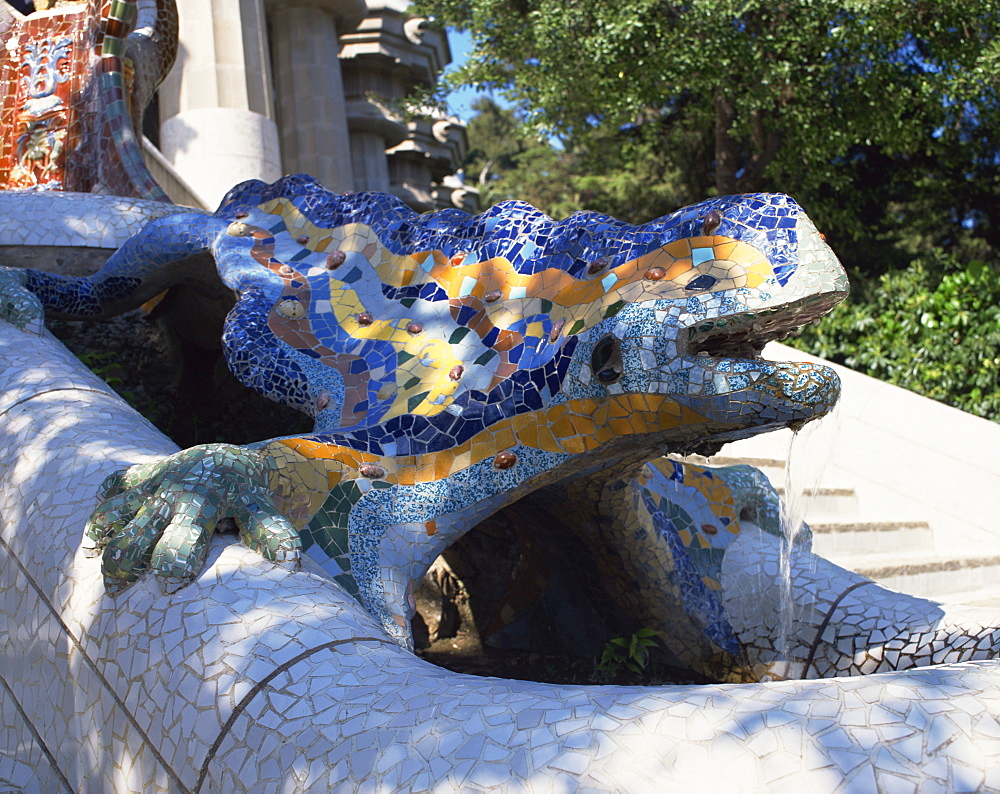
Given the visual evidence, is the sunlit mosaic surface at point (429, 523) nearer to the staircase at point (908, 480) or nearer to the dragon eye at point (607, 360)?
the dragon eye at point (607, 360)

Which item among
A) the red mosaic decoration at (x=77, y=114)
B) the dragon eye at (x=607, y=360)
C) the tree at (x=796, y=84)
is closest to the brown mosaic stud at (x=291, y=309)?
the dragon eye at (x=607, y=360)

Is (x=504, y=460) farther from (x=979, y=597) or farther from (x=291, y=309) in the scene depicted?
(x=979, y=597)

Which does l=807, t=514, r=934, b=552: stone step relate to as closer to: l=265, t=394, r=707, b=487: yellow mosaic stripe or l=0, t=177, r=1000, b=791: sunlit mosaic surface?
l=0, t=177, r=1000, b=791: sunlit mosaic surface

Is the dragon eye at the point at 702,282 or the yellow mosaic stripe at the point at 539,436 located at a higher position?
the dragon eye at the point at 702,282

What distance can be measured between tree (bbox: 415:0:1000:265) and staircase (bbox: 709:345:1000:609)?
502cm

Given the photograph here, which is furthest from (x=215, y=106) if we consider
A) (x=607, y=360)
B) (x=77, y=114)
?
(x=607, y=360)

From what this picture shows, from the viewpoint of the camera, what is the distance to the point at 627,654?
11.0 ft

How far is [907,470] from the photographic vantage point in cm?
645

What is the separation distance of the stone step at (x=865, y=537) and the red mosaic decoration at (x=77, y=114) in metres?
4.26

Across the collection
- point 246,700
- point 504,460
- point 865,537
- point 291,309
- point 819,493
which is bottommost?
point 865,537

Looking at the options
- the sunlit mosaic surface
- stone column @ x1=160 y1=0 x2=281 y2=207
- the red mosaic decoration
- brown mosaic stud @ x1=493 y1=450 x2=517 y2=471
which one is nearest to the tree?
stone column @ x1=160 y1=0 x2=281 y2=207

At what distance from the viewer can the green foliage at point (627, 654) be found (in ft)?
10.7

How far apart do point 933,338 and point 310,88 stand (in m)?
11.5

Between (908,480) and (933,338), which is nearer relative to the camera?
(908,480)
